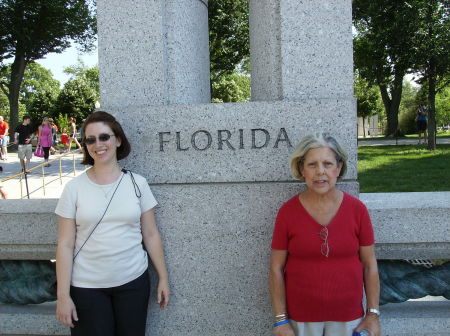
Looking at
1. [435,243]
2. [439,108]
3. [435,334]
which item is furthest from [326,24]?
[439,108]

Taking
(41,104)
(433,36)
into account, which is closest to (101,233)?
(433,36)

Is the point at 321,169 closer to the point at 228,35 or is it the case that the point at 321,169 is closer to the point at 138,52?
the point at 138,52

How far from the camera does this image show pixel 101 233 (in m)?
2.31

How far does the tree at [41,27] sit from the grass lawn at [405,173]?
67.5 feet

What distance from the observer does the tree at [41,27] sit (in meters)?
26.6

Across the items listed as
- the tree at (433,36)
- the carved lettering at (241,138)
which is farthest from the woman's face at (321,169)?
the tree at (433,36)

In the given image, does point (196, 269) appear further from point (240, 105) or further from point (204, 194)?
point (240, 105)

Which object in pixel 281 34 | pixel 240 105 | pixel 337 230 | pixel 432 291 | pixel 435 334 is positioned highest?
pixel 281 34

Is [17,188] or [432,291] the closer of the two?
[432,291]

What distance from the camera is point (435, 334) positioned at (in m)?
2.64

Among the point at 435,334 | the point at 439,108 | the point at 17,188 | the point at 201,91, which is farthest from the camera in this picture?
the point at 439,108

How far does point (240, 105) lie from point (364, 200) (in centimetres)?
101

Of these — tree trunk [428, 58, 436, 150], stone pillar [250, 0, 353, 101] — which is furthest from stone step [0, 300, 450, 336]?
tree trunk [428, 58, 436, 150]

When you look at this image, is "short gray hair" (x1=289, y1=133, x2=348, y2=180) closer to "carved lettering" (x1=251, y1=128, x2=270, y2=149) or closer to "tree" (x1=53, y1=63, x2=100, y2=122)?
"carved lettering" (x1=251, y1=128, x2=270, y2=149)
